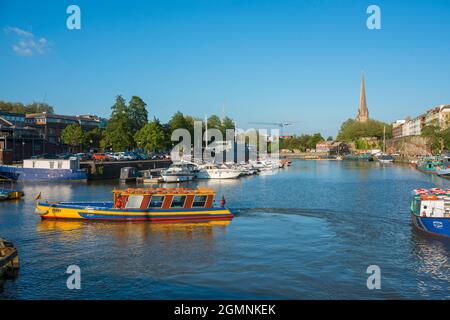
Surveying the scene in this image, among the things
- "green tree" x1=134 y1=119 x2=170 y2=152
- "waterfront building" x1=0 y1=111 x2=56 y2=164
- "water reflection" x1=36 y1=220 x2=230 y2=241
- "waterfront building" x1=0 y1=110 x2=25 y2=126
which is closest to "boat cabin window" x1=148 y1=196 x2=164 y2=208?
"water reflection" x1=36 y1=220 x2=230 y2=241

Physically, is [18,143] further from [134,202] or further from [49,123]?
[134,202]

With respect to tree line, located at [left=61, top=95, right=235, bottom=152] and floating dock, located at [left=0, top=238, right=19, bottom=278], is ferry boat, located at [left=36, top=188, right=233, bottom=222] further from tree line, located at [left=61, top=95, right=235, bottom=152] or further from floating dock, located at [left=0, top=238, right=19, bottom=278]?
tree line, located at [left=61, top=95, right=235, bottom=152]

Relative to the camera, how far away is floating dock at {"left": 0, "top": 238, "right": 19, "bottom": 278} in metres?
23.0

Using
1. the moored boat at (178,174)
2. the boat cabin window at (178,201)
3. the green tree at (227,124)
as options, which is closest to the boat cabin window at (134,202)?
the boat cabin window at (178,201)

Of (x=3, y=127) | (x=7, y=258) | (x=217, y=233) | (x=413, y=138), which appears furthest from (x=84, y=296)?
(x=413, y=138)

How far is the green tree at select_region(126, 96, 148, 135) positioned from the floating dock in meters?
93.4

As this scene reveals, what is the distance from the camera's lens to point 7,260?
23234 mm

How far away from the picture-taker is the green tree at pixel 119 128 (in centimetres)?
10994

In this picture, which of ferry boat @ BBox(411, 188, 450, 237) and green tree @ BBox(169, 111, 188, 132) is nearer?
ferry boat @ BBox(411, 188, 450, 237)

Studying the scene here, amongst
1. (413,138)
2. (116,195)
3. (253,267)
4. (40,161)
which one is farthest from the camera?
(413,138)

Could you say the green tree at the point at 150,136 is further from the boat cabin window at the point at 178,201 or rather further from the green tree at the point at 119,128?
the boat cabin window at the point at 178,201

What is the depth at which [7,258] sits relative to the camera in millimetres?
23203
